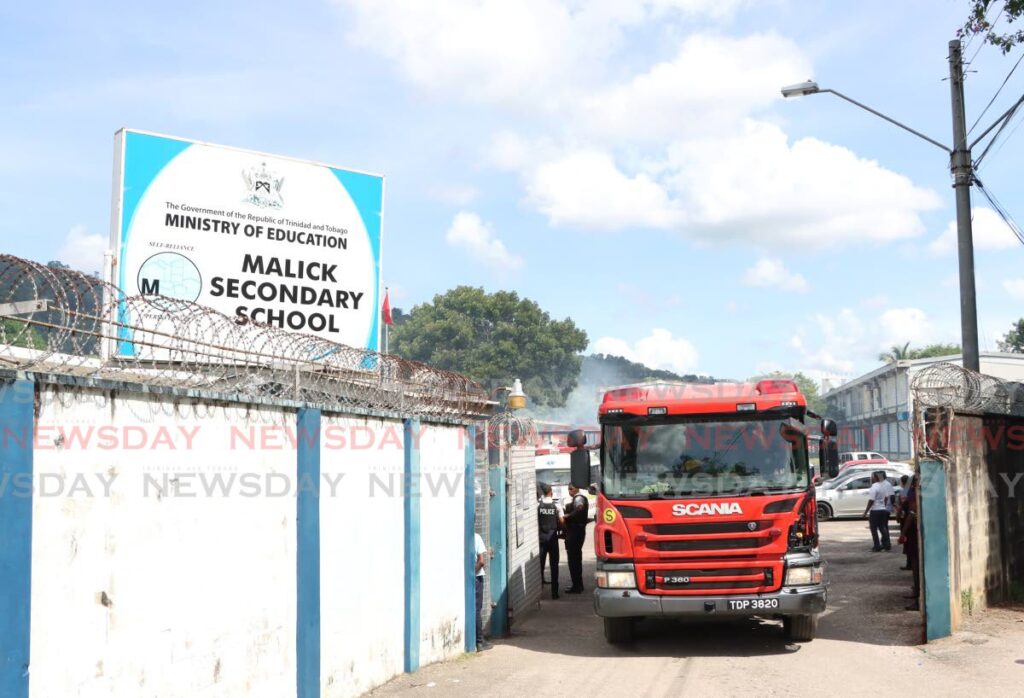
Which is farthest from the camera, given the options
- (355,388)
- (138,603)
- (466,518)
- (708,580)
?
(466,518)

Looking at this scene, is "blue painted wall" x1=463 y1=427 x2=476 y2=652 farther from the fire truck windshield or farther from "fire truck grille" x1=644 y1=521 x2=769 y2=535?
"fire truck grille" x1=644 y1=521 x2=769 y2=535

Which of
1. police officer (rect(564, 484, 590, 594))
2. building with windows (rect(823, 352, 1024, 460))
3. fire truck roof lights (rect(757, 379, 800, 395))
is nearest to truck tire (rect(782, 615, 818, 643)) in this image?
fire truck roof lights (rect(757, 379, 800, 395))

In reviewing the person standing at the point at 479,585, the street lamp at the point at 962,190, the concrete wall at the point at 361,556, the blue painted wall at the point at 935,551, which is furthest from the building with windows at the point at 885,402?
the concrete wall at the point at 361,556

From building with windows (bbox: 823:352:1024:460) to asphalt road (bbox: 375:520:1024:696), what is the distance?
138ft

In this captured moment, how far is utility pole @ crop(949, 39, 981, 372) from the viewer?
1457 centimetres

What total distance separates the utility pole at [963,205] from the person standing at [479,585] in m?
7.71

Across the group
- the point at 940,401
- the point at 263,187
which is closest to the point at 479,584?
the point at 263,187

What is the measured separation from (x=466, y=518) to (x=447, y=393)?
4.88 feet

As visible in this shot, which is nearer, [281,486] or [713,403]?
[281,486]

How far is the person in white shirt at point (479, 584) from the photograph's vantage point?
Result: 450 inches

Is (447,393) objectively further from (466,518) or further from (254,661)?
(254,661)

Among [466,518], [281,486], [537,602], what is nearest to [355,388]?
[281,486]

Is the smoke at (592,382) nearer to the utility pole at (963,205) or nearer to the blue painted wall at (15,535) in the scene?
the utility pole at (963,205)

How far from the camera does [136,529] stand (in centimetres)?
585
